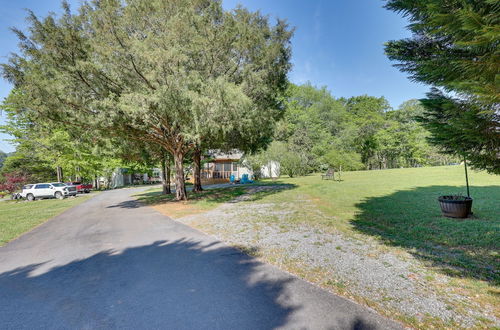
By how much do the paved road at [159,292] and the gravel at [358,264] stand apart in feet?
1.48

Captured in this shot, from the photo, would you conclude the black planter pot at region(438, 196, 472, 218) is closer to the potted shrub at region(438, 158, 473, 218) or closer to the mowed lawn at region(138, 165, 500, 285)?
the potted shrub at region(438, 158, 473, 218)

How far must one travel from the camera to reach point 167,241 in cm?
559

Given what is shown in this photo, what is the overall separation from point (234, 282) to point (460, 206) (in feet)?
23.7

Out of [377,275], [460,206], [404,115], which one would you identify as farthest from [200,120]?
[404,115]

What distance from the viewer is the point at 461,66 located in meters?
2.57

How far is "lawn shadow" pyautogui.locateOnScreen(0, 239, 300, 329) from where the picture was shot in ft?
8.40

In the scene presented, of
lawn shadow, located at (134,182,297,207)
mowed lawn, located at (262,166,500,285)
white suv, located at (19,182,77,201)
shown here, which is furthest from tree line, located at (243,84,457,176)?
mowed lawn, located at (262,166,500,285)

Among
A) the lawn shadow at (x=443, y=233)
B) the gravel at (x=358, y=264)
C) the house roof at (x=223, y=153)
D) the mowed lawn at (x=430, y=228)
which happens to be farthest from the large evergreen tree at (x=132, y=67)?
the house roof at (x=223, y=153)

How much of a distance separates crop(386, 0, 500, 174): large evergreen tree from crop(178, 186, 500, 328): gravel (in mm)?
2064

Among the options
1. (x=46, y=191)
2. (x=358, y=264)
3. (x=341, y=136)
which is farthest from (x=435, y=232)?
(x=341, y=136)

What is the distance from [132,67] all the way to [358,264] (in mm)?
10503

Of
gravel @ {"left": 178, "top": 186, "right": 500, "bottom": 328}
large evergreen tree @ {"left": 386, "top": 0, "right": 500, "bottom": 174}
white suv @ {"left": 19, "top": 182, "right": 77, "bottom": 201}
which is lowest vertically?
gravel @ {"left": 178, "top": 186, "right": 500, "bottom": 328}

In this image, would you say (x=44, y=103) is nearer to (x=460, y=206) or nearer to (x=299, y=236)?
(x=299, y=236)

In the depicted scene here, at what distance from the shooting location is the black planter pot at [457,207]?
21.5ft
